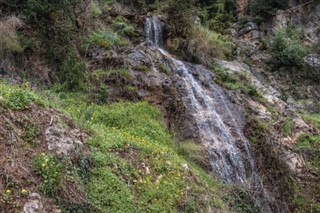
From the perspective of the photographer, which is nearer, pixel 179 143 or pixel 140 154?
pixel 140 154

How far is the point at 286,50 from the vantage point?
1939 centimetres

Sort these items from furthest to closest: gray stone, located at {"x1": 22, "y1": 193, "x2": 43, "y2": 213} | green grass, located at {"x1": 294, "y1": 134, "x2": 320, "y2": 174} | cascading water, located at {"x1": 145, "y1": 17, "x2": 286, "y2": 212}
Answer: green grass, located at {"x1": 294, "y1": 134, "x2": 320, "y2": 174} < cascading water, located at {"x1": 145, "y1": 17, "x2": 286, "y2": 212} < gray stone, located at {"x1": 22, "y1": 193, "x2": 43, "y2": 213}

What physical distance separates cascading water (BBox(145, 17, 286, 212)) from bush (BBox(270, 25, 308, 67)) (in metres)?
6.83

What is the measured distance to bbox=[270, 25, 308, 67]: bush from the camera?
19266 millimetres

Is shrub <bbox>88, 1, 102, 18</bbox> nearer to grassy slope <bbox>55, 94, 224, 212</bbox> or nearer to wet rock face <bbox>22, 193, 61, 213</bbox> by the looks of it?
grassy slope <bbox>55, 94, 224, 212</bbox>

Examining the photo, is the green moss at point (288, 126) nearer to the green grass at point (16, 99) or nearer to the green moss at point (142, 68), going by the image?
the green moss at point (142, 68)

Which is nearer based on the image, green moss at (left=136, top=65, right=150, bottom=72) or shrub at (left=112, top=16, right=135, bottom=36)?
green moss at (left=136, top=65, right=150, bottom=72)

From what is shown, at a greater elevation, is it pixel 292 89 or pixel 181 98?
pixel 181 98

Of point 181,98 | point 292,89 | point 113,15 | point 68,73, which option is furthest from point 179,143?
point 292,89

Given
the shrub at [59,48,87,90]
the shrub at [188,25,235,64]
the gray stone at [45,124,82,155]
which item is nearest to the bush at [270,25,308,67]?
the shrub at [188,25,235,64]

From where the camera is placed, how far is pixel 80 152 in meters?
6.91

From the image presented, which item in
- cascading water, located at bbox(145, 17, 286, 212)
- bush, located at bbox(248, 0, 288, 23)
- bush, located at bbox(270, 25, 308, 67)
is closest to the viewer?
cascading water, located at bbox(145, 17, 286, 212)

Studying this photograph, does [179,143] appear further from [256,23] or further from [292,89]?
[256,23]

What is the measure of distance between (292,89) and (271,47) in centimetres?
283
